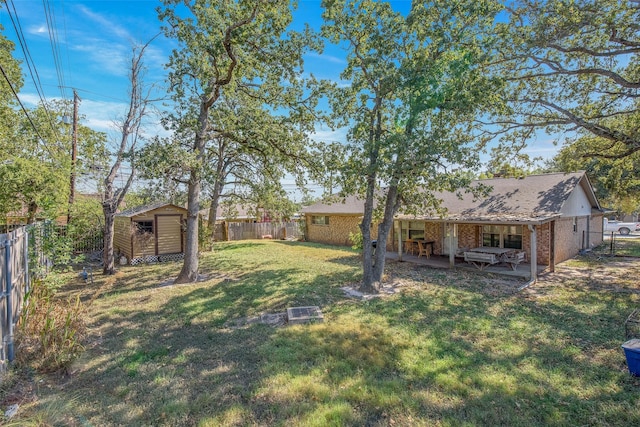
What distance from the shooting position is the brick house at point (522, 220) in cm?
1152

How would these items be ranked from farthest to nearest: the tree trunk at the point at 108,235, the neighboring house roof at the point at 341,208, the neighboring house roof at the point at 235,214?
the neighboring house roof at the point at 235,214 < the neighboring house roof at the point at 341,208 < the tree trunk at the point at 108,235

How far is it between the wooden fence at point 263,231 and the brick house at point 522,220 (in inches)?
368

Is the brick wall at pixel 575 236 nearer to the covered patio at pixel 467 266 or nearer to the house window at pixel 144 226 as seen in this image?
the covered patio at pixel 467 266

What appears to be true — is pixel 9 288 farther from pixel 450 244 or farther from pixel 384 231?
pixel 450 244

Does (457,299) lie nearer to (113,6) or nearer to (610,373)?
(610,373)

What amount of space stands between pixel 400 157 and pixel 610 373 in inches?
236

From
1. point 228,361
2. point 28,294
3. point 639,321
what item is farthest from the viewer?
point 639,321

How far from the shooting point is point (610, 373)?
15.7 ft

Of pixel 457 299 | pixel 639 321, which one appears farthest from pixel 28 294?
pixel 639 321

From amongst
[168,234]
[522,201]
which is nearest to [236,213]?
[168,234]

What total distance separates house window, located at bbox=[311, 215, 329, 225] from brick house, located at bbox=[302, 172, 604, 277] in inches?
138

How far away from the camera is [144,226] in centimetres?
1506

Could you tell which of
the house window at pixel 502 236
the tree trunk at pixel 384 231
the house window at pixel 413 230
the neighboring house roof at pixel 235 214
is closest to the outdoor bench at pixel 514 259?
the house window at pixel 502 236

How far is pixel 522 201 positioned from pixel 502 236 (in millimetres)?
2086
